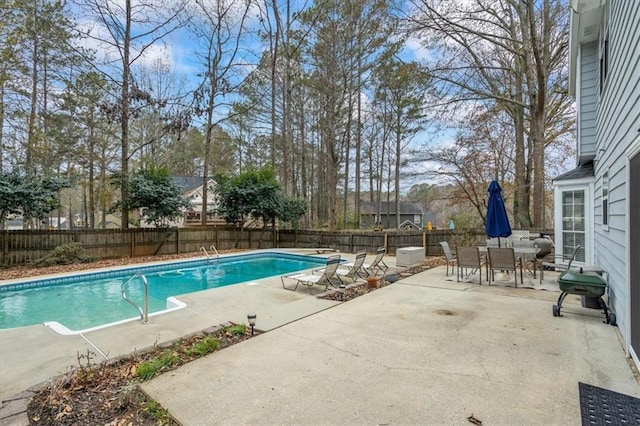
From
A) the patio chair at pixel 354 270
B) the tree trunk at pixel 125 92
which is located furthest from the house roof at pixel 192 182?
the patio chair at pixel 354 270

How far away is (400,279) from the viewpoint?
745 centimetres

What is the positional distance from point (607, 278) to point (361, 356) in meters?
3.92

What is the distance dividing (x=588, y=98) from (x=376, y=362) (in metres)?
7.20

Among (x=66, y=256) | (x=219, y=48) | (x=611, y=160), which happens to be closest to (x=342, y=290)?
(x=611, y=160)

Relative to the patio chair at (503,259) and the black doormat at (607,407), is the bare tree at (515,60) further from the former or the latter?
the black doormat at (607,407)

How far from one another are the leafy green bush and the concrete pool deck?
6836 millimetres

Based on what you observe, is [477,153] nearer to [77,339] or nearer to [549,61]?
[549,61]

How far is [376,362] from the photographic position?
3.16 metres

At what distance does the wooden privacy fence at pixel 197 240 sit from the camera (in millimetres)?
10359

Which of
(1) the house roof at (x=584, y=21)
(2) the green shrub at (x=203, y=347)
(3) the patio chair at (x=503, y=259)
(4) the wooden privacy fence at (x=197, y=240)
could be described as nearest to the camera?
(2) the green shrub at (x=203, y=347)

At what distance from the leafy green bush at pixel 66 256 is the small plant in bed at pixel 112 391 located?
345 inches

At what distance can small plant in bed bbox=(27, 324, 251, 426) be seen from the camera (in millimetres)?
2346

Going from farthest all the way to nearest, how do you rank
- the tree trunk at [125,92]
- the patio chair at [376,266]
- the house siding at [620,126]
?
the tree trunk at [125,92] → the patio chair at [376,266] → the house siding at [620,126]

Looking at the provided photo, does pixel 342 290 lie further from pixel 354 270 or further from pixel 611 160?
pixel 611 160
